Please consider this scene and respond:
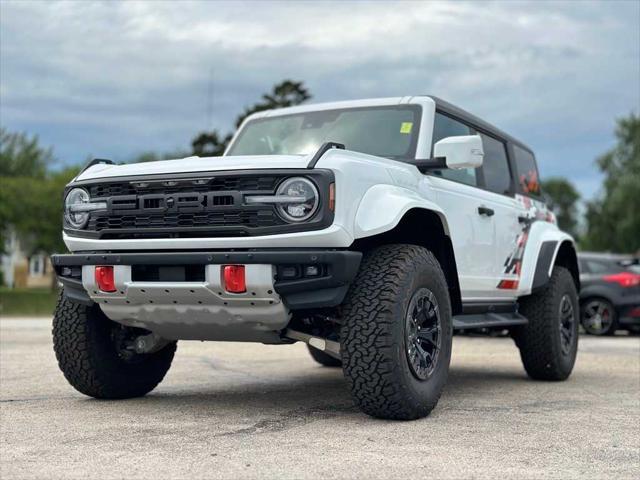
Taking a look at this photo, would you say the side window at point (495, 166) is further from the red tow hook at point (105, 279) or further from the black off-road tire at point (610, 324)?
the black off-road tire at point (610, 324)

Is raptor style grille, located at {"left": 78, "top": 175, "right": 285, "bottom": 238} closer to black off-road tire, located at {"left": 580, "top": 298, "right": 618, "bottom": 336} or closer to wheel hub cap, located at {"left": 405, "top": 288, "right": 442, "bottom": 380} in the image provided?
wheel hub cap, located at {"left": 405, "top": 288, "right": 442, "bottom": 380}

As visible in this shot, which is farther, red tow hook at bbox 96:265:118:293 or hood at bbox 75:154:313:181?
red tow hook at bbox 96:265:118:293

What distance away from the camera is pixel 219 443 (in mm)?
4543

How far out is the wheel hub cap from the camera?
5336 millimetres

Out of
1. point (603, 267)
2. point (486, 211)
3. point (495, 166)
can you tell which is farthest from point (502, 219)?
point (603, 267)

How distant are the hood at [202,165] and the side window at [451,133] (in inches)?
64.6

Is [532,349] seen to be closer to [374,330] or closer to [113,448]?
[374,330]

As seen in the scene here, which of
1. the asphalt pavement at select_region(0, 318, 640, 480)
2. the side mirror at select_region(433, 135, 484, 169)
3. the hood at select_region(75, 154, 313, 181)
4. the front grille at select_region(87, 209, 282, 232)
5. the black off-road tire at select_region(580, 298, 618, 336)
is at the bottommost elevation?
the black off-road tire at select_region(580, 298, 618, 336)

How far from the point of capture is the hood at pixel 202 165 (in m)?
5.08

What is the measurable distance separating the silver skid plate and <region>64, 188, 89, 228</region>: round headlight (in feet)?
1.01

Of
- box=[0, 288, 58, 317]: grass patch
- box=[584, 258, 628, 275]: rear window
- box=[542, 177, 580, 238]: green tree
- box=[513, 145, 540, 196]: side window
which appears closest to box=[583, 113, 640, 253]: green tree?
box=[0, 288, 58, 317]: grass patch

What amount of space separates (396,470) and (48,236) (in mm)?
51659

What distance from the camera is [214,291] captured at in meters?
5.04

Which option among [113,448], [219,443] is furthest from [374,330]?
[113,448]
